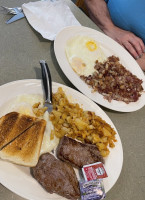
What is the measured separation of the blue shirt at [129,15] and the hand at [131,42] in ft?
0.31

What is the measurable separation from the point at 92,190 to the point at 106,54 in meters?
1.37

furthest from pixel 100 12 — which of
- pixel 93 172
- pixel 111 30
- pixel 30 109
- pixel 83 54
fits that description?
pixel 93 172

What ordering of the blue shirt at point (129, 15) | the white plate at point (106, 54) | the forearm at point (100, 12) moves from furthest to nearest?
the forearm at point (100, 12)
the blue shirt at point (129, 15)
the white plate at point (106, 54)

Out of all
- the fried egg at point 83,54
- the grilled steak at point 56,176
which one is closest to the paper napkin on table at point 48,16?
the fried egg at point 83,54

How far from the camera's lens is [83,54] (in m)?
1.85

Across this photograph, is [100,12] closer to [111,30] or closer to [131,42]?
[111,30]

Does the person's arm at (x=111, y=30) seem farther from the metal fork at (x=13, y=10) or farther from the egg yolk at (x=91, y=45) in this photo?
the metal fork at (x=13, y=10)

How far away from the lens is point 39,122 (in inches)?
51.4

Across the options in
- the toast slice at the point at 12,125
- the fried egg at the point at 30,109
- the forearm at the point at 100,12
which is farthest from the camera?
the forearm at the point at 100,12

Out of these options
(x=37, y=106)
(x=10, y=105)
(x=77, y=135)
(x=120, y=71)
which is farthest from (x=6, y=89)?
(x=120, y=71)

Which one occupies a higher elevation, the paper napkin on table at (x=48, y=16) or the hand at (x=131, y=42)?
the paper napkin on table at (x=48, y=16)

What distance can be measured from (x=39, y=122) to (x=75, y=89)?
1.65ft

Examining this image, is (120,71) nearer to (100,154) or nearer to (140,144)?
(140,144)

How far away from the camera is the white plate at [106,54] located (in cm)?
163
